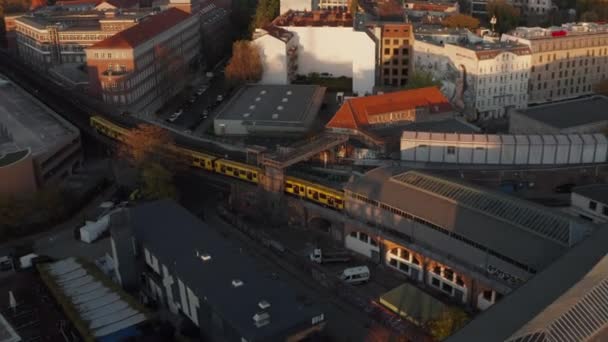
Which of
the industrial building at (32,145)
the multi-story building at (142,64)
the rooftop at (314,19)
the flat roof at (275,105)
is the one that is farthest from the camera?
the rooftop at (314,19)

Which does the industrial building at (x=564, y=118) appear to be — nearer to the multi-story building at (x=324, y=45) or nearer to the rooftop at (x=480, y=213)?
the rooftop at (x=480, y=213)

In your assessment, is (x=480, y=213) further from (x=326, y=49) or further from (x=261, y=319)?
(x=326, y=49)

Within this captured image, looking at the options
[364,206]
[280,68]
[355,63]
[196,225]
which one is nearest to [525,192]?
[364,206]

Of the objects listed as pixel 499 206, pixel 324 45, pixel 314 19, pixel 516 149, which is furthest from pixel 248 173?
pixel 314 19

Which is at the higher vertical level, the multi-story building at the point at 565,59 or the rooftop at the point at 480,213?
the multi-story building at the point at 565,59

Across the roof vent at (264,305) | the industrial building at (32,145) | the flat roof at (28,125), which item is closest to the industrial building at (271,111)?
the industrial building at (32,145)

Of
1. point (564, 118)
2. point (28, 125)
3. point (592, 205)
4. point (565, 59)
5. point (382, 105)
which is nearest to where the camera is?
point (592, 205)
